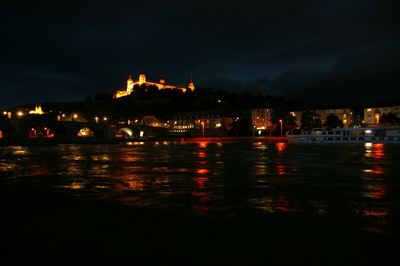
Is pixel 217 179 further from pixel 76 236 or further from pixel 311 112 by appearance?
pixel 311 112

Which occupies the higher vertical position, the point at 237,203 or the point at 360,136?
the point at 360,136

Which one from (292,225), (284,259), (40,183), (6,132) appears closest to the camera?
(284,259)

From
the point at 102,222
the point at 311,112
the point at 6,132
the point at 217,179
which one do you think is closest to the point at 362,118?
the point at 311,112

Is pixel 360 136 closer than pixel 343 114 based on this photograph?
Yes

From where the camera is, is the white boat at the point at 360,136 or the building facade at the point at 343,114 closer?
the white boat at the point at 360,136

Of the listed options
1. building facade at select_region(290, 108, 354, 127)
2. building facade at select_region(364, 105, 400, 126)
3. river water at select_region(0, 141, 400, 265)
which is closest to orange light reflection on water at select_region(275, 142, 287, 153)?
river water at select_region(0, 141, 400, 265)

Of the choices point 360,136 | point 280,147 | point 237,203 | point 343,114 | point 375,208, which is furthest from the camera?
point 343,114

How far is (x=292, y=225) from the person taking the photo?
9.49 meters

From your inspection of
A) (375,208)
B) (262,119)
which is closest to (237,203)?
(375,208)

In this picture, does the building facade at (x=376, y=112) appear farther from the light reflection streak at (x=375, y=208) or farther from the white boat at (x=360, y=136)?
the light reflection streak at (x=375, y=208)

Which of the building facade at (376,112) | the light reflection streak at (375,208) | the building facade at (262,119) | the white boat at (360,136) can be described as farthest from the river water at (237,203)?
the building facade at (262,119)

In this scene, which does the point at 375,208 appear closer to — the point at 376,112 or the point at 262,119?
the point at 376,112

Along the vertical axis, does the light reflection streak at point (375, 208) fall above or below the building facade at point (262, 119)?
below

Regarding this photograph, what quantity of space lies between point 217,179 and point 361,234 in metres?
10.8
